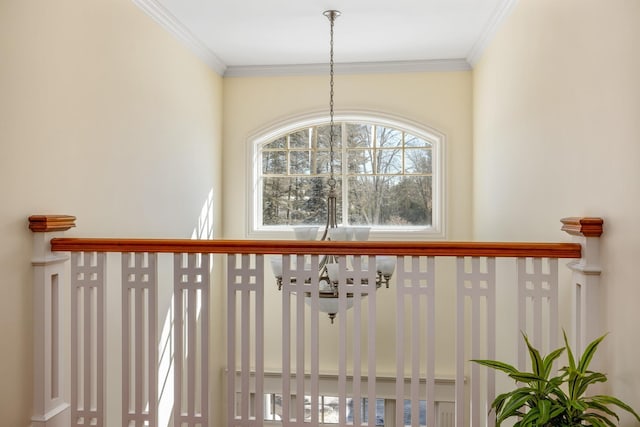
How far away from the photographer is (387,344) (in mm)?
4430

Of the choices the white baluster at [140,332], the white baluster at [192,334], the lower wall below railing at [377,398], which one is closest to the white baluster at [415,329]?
the white baluster at [192,334]

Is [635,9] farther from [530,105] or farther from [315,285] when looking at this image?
[315,285]

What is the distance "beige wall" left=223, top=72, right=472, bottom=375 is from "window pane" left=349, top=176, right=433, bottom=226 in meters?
0.25

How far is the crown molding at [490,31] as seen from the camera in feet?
10.1

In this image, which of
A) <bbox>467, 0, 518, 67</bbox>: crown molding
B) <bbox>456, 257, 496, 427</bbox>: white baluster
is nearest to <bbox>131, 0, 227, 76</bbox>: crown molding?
<bbox>467, 0, 518, 67</bbox>: crown molding

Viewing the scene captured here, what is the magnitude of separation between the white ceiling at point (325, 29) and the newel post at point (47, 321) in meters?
1.63

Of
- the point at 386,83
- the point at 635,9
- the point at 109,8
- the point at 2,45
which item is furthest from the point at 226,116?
the point at 635,9

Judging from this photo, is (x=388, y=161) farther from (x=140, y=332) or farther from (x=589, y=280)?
(x=140, y=332)

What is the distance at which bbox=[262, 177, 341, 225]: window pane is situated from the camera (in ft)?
15.4

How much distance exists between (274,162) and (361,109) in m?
1.00

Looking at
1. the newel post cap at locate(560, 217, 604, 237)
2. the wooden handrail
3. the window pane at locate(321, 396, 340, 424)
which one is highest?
the newel post cap at locate(560, 217, 604, 237)

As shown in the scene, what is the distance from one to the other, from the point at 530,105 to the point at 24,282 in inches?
105

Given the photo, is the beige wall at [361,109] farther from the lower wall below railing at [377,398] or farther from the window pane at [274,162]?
the window pane at [274,162]

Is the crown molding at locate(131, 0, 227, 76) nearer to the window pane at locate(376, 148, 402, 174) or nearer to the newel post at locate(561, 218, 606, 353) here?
the window pane at locate(376, 148, 402, 174)
